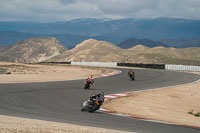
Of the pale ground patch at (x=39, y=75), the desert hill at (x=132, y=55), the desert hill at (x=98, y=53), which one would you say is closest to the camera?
the pale ground patch at (x=39, y=75)

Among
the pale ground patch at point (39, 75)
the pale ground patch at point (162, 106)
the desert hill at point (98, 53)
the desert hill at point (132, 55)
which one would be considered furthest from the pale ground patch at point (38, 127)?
the desert hill at point (98, 53)

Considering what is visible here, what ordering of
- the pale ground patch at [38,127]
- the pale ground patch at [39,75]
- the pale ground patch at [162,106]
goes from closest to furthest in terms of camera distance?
1. the pale ground patch at [38,127]
2. the pale ground patch at [162,106]
3. the pale ground patch at [39,75]

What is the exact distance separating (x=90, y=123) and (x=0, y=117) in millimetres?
3011

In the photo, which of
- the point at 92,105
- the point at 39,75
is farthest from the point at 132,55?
the point at 92,105

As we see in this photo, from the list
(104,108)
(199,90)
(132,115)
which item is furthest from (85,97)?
(199,90)

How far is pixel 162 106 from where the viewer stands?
1817 cm

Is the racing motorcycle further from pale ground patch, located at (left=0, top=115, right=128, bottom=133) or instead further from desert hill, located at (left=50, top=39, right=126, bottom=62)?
desert hill, located at (left=50, top=39, right=126, bottom=62)

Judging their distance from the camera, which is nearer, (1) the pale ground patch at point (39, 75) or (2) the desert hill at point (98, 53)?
(1) the pale ground patch at point (39, 75)

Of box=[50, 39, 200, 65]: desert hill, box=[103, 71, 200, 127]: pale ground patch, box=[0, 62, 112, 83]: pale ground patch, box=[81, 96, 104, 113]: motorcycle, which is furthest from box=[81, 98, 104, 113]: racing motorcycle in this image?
box=[50, 39, 200, 65]: desert hill

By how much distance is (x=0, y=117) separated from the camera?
11.6 metres

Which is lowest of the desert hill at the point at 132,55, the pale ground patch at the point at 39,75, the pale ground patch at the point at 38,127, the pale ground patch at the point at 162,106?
the pale ground patch at the point at 162,106

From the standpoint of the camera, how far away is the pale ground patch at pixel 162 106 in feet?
48.1

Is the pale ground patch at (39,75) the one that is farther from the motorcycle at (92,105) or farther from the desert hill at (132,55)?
the desert hill at (132,55)

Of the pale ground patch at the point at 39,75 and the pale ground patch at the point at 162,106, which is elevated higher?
the pale ground patch at the point at 39,75
